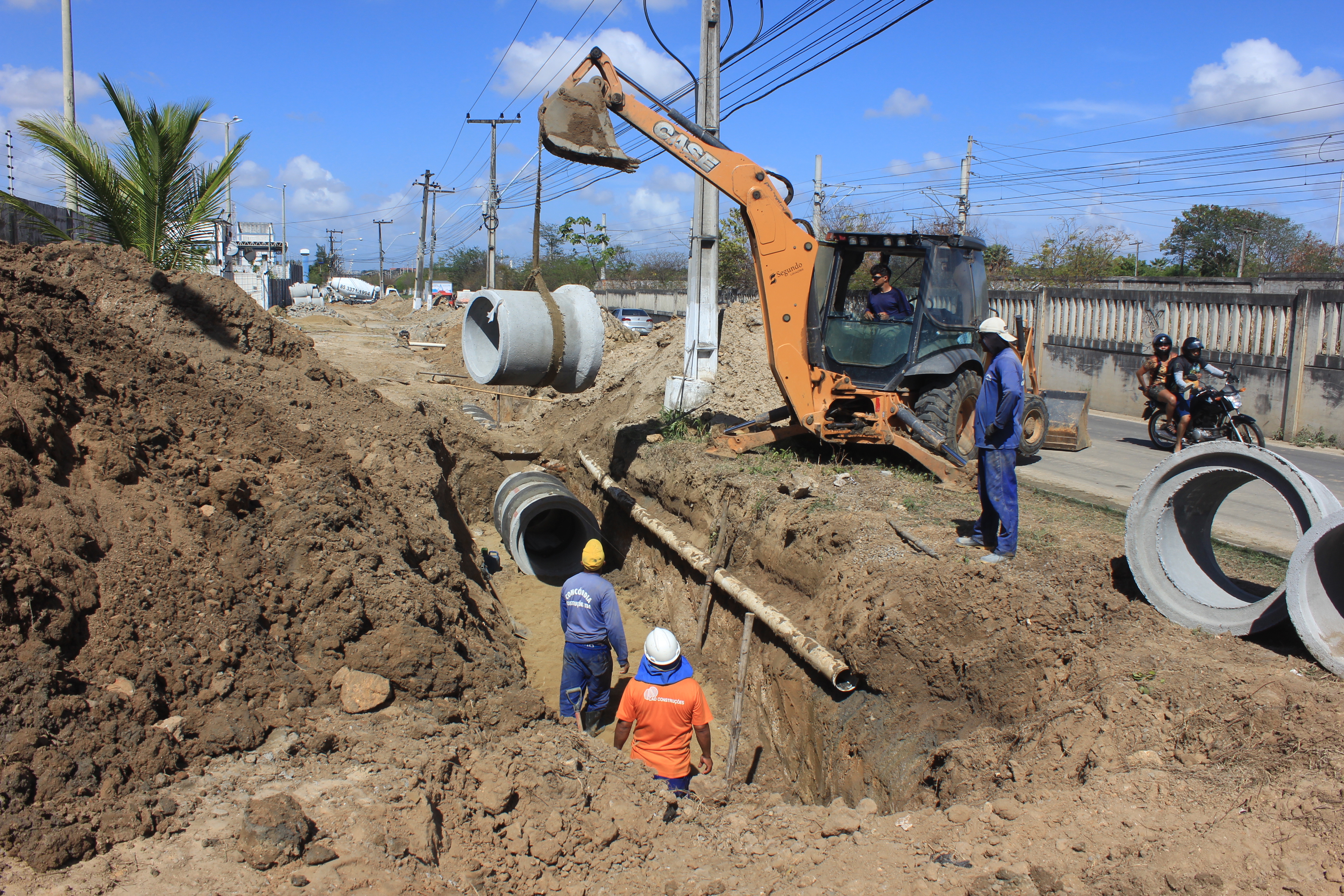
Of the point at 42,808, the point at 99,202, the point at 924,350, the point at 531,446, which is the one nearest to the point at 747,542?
the point at 924,350

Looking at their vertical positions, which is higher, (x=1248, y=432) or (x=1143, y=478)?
(x=1248, y=432)

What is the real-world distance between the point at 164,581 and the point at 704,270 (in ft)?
24.0

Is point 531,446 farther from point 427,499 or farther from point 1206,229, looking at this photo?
point 1206,229

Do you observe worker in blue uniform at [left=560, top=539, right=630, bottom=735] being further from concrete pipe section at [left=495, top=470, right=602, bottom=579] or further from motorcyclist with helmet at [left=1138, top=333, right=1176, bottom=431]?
motorcyclist with helmet at [left=1138, top=333, right=1176, bottom=431]

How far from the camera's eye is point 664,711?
16.4 ft

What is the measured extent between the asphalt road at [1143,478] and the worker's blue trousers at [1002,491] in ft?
2.99

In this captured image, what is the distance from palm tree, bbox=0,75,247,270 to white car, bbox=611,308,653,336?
1701 cm

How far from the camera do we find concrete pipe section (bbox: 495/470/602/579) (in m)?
9.39

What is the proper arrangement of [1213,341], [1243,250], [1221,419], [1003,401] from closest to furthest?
1. [1003,401]
2. [1221,419]
3. [1213,341]
4. [1243,250]

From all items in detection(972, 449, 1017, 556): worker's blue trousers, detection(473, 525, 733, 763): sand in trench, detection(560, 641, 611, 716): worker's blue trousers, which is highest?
detection(972, 449, 1017, 556): worker's blue trousers

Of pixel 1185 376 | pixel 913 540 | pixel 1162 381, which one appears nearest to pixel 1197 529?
pixel 913 540

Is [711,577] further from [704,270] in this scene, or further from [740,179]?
[704,270]

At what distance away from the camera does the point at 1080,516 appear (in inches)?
280

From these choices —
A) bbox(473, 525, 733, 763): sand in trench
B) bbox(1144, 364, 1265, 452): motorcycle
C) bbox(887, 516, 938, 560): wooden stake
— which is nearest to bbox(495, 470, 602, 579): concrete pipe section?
bbox(473, 525, 733, 763): sand in trench
